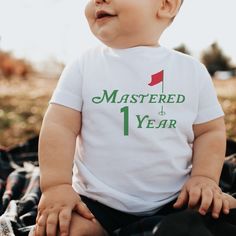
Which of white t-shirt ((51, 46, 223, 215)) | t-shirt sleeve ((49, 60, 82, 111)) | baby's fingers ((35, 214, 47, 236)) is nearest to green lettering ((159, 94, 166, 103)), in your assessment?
white t-shirt ((51, 46, 223, 215))

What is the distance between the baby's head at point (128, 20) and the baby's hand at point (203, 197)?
46 centimetres

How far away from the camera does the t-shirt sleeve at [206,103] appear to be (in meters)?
1.53

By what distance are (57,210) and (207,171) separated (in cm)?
47

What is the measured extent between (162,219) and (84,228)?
8.7 inches

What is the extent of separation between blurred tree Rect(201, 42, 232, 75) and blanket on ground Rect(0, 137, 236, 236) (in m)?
6.39

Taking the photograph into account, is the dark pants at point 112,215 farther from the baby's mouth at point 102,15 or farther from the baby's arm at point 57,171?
the baby's mouth at point 102,15

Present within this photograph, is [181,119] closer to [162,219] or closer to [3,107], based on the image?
[162,219]

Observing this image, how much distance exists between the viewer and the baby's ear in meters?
1.52

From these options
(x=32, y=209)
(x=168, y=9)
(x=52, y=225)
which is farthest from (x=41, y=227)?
(x=168, y=9)

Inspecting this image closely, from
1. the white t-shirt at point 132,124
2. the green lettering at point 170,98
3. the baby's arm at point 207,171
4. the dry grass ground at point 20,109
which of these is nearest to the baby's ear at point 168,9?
the white t-shirt at point 132,124

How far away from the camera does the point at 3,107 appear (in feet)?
14.6

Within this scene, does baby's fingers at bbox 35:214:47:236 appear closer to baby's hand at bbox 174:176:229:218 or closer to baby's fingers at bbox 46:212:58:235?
baby's fingers at bbox 46:212:58:235

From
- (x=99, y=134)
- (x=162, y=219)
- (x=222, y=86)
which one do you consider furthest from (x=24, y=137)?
(x=222, y=86)

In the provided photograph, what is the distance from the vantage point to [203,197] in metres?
1.33
